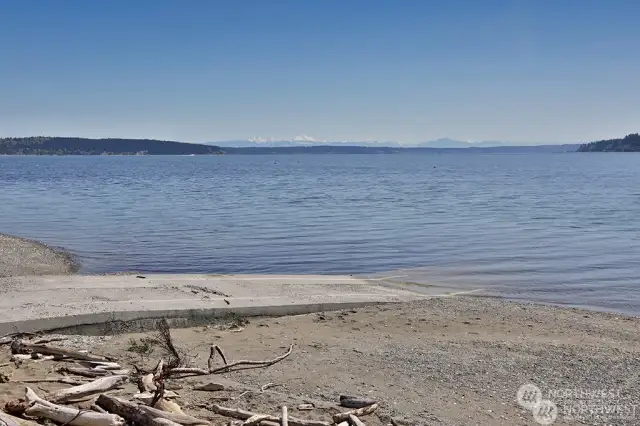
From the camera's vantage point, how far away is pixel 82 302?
38.5ft

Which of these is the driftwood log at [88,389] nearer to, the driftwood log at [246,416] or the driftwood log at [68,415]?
the driftwood log at [68,415]

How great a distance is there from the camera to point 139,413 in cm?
582

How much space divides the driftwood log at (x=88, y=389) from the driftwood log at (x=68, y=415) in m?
0.27

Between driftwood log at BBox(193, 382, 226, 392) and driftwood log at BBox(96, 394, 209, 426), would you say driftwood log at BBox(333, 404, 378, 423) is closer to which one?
driftwood log at BBox(96, 394, 209, 426)

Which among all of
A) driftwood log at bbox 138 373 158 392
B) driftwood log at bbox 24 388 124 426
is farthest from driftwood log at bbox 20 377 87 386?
driftwood log at bbox 24 388 124 426

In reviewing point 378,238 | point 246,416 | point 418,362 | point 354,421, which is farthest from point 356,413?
point 378,238

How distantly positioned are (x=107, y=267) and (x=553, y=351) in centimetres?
1287

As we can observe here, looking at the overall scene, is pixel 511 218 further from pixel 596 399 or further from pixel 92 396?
pixel 92 396

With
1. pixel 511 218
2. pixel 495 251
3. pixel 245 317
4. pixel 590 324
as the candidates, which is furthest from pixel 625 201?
pixel 245 317

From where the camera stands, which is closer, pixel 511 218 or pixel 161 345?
pixel 161 345

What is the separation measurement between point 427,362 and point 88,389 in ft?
14.1

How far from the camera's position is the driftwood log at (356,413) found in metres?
6.48

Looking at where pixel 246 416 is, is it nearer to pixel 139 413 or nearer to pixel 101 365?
pixel 139 413

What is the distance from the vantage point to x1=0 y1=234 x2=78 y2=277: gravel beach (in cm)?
1703
